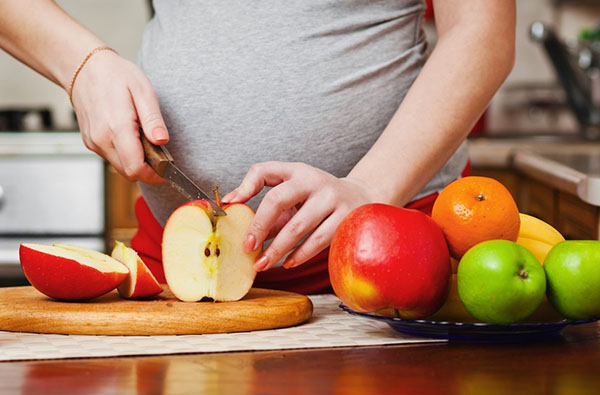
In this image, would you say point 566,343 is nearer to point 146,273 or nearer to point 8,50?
point 146,273

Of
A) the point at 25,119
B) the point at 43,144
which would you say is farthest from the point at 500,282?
the point at 25,119

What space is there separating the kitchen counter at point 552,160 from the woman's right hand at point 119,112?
779 millimetres

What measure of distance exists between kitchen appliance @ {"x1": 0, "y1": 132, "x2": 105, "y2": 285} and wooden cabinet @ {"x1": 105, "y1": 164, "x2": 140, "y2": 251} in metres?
0.04

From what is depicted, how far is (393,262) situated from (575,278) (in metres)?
0.14

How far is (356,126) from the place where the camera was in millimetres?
983

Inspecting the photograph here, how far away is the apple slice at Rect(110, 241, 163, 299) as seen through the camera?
Answer: 0.78 meters

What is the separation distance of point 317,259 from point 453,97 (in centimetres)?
26

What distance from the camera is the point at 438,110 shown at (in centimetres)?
86

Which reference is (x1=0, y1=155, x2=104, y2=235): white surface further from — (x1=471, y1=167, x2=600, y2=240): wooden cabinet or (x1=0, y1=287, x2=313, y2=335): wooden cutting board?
(x1=0, y1=287, x2=313, y2=335): wooden cutting board

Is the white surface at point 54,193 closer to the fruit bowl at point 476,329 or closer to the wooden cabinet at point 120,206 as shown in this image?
the wooden cabinet at point 120,206

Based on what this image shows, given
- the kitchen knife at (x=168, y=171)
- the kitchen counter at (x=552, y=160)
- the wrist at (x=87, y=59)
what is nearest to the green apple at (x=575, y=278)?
the kitchen knife at (x=168, y=171)

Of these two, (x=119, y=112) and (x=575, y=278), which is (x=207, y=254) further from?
(x=575, y=278)

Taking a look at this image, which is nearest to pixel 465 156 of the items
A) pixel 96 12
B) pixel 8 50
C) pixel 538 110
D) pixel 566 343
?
pixel 566 343

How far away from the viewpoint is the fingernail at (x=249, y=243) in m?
0.77
